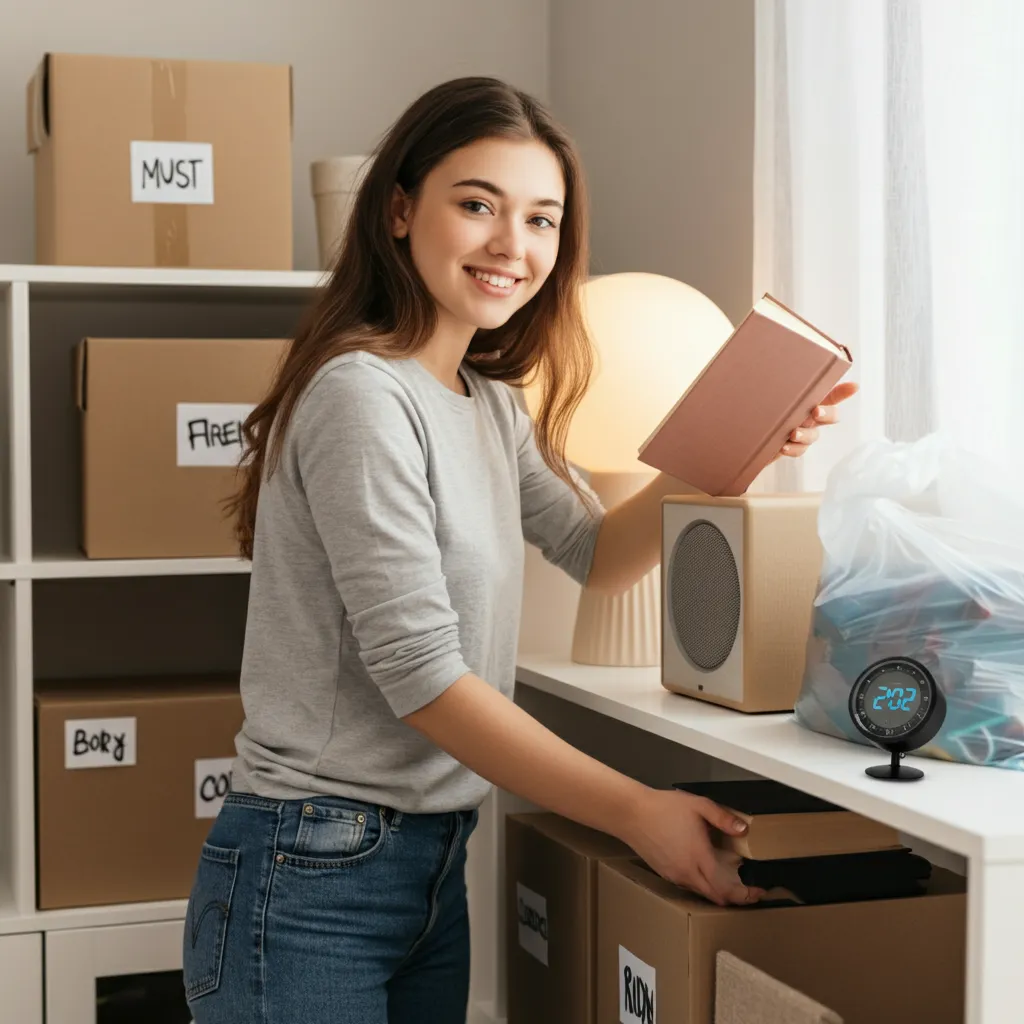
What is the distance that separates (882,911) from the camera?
1.17 m

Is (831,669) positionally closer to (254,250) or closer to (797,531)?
(797,531)

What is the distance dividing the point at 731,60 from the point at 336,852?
1.12m

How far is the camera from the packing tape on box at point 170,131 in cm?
182

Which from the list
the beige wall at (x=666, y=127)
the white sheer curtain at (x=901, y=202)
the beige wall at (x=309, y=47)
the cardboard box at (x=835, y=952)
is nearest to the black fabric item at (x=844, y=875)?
the cardboard box at (x=835, y=952)

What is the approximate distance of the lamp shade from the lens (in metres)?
1.48

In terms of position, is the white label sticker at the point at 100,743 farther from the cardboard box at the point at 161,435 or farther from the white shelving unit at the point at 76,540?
the cardboard box at the point at 161,435

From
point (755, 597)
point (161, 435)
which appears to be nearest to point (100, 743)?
point (161, 435)

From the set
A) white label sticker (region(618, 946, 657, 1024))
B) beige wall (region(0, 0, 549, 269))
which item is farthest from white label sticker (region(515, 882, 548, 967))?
beige wall (region(0, 0, 549, 269))

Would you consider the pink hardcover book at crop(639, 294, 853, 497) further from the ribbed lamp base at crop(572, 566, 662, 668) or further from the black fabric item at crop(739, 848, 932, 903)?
the black fabric item at crop(739, 848, 932, 903)

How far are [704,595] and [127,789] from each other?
896 mm

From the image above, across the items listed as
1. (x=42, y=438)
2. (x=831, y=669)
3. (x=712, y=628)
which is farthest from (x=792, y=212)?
(x=42, y=438)

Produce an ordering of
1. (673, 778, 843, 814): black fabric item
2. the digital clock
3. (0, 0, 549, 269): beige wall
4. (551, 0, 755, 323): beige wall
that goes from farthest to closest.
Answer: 1. (0, 0, 549, 269): beige wall
2. (551, 0, 755, 323): beige wall
3. (673, 778, 843, 814): black fabric item
4. the digital clock

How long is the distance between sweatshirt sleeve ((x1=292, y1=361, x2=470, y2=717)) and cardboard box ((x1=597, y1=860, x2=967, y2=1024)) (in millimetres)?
290

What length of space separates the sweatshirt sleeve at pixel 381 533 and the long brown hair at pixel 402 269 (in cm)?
7
